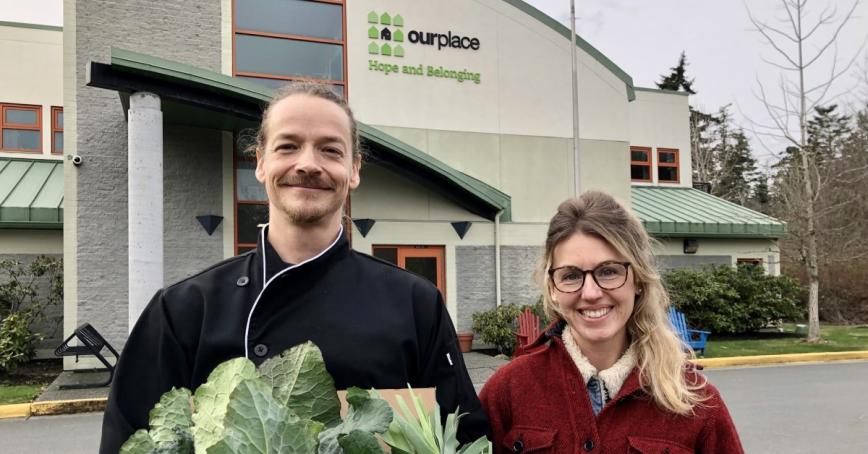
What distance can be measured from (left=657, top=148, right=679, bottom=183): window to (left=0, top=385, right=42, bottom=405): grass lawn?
1889 cm

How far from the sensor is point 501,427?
222cm

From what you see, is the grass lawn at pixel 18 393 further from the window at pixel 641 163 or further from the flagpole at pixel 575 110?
the window at pixel 641 163

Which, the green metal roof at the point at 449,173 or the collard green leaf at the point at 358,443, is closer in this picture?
the collard green leaf at the point at 358,443

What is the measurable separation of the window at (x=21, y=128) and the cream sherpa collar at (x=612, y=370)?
53.8 feet

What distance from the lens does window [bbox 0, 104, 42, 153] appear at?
1473cm

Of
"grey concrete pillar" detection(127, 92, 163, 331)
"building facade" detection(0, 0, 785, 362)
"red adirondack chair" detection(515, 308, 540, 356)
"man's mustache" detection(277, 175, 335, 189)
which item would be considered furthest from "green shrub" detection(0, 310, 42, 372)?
"man's mustache" detection(277, 175, 335, 189)

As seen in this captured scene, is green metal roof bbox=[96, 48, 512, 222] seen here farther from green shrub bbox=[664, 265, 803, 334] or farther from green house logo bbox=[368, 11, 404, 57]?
green shrub bbox=[664, 265, 803, 334]

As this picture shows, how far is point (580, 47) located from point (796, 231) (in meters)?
7.16

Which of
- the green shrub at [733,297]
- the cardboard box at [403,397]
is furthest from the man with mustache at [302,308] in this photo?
the green shrub at [733,297]

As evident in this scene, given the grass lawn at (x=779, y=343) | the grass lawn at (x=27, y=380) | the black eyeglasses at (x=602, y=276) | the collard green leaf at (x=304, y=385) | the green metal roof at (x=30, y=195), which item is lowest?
the grass lawn at (x=779, y=343)

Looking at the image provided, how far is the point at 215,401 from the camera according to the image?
4.11 feet

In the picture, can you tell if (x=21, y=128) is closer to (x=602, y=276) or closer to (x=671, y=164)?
(x=602, y=276)

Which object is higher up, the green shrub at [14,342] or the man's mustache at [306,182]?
the man's mustache at [306,182]

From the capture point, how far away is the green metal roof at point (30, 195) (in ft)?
40.4
